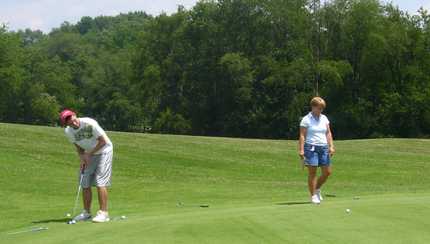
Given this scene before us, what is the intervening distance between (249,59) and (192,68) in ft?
19.5

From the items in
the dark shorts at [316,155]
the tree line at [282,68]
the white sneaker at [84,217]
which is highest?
the tree line at [282,68]

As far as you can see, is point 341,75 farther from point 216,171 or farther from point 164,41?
point 216,171

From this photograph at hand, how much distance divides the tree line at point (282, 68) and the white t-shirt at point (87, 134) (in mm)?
56936

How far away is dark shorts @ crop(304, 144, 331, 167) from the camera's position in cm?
1312

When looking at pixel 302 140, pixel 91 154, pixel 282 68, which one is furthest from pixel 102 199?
pixel 282 68

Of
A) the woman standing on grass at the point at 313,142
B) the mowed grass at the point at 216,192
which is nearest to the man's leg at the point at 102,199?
A: the mowed grass at the point at 216,192

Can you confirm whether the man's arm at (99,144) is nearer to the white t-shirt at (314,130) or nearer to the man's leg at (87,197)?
the man's leg at (87,197)

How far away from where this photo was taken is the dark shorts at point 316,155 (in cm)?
1312

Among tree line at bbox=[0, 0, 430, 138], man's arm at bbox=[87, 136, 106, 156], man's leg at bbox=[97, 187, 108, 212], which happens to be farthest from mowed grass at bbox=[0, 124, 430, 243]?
tree line at bbox=[0, 0, 430, 138]

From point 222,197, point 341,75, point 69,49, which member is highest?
point 69,49

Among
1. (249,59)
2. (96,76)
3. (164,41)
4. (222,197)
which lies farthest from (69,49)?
(222,197)

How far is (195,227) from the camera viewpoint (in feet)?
31.9

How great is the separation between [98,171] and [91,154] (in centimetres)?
30

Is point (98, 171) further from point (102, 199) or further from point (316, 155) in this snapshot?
point (316, 155)
